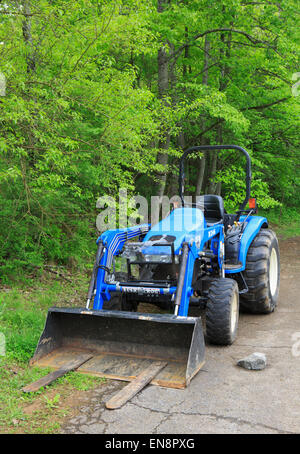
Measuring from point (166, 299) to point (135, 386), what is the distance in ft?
4.18

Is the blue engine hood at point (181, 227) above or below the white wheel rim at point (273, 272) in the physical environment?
above

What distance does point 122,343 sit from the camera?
5016 millimetres

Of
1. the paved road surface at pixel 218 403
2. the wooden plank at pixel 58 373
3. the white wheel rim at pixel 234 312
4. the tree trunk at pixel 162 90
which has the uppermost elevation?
the tree trunk at pixel 162 90

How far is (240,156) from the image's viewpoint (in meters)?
15.0

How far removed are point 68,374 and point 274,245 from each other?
4332mm

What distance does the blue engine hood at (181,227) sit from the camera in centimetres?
565

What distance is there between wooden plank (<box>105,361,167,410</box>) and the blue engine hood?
4.71 ft

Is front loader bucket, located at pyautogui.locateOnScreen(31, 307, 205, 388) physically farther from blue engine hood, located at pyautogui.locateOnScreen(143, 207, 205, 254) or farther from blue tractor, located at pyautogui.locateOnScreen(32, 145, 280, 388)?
blue engine hood, located at pyautogui.locateOnScreen(143, 207, 205, 254)

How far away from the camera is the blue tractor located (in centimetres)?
476

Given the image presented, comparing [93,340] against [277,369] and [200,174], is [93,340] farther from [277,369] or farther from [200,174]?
[200,174]

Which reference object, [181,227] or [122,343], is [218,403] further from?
[181,227]

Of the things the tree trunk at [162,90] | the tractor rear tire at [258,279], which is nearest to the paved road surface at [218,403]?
the tractor rear tire at [258,279]

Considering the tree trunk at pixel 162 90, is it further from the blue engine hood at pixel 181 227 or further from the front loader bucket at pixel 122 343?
the front loader bucket at pixel 122 343

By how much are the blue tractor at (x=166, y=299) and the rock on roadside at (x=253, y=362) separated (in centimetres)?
50
